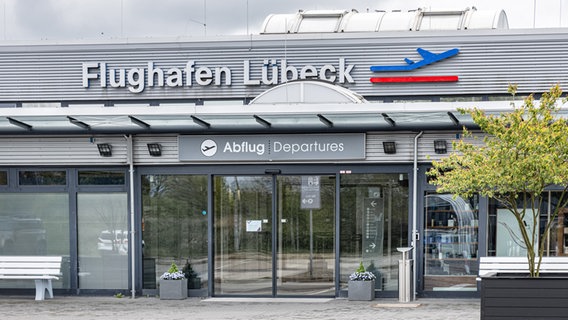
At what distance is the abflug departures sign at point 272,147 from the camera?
53.9 ft

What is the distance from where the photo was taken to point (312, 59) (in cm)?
1731

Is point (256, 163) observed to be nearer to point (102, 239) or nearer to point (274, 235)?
point (274, 235)

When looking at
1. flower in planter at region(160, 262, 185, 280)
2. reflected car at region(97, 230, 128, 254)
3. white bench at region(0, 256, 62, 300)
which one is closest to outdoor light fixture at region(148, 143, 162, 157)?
reflected car at region(97, 230, 128, 254)

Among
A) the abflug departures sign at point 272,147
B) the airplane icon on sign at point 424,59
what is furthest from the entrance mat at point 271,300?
the airplane icon on sign at point 424,59

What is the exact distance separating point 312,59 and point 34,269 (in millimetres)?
6702

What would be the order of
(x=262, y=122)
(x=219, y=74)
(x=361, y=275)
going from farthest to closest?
(x=219, y=74), (x=361, y=275), (x=262, y=122)

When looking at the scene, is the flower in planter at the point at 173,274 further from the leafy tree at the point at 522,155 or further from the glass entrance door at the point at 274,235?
the leafy tree at the point at 522,155

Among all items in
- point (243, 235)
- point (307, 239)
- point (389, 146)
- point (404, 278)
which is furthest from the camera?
point (243, 235)

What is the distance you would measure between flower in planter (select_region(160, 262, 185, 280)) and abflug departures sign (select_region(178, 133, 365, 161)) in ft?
6.87

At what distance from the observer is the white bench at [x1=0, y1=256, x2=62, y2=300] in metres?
16.7

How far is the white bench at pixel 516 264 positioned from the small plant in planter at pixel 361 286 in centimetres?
199

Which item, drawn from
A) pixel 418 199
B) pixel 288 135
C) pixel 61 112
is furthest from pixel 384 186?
pixel 61 112

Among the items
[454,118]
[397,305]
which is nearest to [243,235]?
[397,305]

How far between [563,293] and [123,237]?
29.5ft
